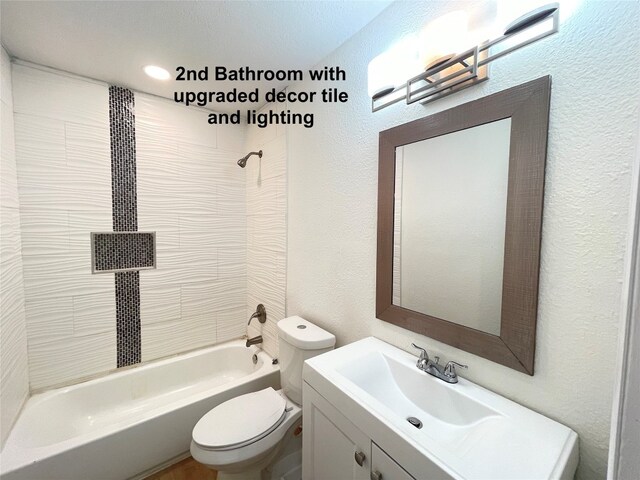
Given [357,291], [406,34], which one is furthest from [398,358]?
[406,34]

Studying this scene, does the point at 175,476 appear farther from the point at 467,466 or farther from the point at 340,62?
the point at 340,62

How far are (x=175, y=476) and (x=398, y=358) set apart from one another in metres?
1.54

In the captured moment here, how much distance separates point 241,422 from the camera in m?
1.33

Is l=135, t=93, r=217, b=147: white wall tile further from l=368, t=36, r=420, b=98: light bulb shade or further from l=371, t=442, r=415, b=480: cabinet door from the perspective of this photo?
l=371, t=442, r=415, b=480: cabinet door

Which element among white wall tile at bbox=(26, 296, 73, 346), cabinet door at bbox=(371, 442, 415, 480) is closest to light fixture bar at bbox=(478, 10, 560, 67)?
cabinet door at bbox=(371, 442, 415, 480)

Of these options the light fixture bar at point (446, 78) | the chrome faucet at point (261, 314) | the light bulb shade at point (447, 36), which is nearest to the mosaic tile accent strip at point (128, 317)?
the chrome faucet at point (261, 314)

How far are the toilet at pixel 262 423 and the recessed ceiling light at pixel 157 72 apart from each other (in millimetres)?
1738

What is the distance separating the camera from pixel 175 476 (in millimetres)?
1553

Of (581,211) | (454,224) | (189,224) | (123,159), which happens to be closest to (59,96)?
(123,159)

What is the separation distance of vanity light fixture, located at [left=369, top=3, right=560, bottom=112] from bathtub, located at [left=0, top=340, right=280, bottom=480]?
74.9 inches

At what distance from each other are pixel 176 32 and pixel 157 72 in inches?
18.4

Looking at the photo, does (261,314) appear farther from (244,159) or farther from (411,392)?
(411,392)

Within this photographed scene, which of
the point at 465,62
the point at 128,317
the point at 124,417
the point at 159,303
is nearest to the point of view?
the point at 465,62

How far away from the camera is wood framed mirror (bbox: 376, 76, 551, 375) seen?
81 cm
